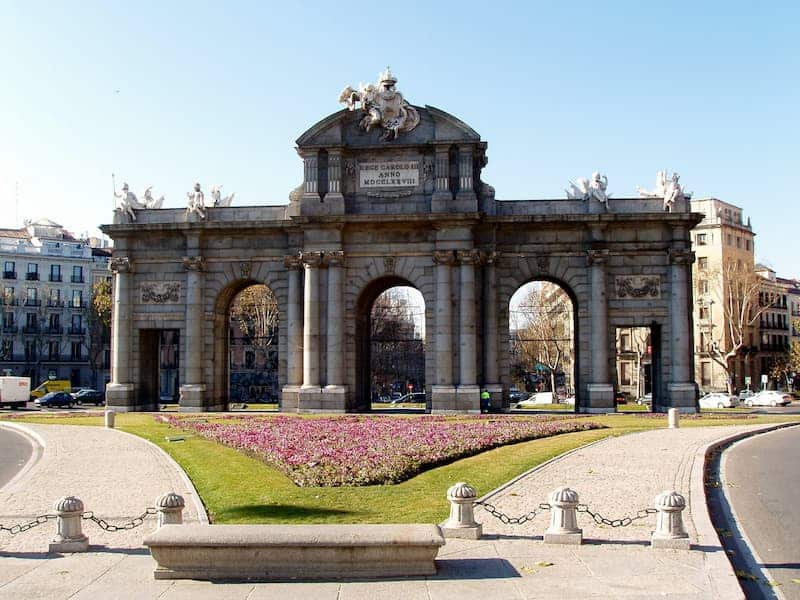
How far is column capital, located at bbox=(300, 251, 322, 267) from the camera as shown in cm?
5022

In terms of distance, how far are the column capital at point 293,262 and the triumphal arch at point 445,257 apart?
0.10m

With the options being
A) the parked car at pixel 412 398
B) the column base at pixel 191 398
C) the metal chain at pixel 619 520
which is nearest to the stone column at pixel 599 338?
the column base at pixel 191 398

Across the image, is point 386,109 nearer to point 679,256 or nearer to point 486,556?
point 679,256

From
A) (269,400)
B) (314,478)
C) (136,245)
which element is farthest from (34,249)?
(314,478)

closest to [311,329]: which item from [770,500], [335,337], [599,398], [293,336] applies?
[335,337]

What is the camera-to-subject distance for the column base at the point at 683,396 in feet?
164

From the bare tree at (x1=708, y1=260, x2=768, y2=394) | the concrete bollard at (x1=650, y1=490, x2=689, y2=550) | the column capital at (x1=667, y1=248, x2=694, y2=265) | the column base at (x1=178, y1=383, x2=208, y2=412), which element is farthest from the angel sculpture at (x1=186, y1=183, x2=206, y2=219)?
the bare tree at (x1=708, y1=260, x2=768, y2=394)

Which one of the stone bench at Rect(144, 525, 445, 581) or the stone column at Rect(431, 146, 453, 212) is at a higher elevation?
the stone column at Rect(431, 146, 453, 212)

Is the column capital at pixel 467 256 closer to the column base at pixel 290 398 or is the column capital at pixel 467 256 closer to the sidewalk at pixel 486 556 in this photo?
the column base at pixel 290 398

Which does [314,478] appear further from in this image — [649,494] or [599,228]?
[599,228]

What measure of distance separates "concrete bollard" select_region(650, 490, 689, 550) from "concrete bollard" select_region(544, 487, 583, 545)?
1.29m

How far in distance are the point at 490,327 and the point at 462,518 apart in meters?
34.2

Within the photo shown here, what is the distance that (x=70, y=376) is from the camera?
4264 inches

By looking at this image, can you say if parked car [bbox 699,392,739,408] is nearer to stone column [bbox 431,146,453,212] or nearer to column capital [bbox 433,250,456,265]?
column capital [bbox 433,250,456,265]
